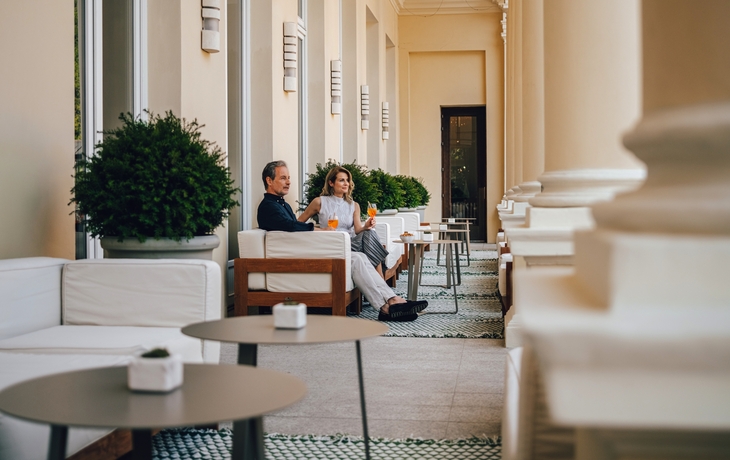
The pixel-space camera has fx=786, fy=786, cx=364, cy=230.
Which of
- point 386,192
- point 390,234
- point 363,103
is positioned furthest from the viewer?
point 363,103

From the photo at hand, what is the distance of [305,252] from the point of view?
6.15 metres

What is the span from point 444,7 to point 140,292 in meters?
14.7

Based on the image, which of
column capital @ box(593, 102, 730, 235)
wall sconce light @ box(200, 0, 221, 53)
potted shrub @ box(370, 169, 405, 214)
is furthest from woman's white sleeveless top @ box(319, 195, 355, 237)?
column capital @ box(593, 102, 730, 235)

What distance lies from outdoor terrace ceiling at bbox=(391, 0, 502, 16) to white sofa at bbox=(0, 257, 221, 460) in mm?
14166

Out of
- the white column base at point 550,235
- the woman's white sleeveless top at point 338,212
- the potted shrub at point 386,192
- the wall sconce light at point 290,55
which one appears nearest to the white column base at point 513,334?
the white column base at point 550,235

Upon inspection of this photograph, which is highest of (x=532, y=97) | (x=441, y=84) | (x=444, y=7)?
(x=444, y=7)

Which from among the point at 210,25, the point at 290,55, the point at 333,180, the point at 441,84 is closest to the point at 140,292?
the point at 210,25

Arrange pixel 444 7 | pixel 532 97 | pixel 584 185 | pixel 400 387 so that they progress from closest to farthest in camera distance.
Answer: pixel 584 185 → pixel 400 387 → pixel 532 97 → pixel 444 7

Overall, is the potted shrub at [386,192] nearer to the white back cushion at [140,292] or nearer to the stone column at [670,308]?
the white back cushion at [140,292]

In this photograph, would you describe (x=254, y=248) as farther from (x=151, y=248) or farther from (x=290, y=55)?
(x=290, y=55)

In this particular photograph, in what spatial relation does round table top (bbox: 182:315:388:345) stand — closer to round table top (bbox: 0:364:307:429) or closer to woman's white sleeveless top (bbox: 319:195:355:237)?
round table top (bbox: 0:364:307:429)

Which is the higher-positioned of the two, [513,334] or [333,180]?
[333,180]

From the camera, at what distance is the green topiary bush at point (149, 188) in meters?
4.02

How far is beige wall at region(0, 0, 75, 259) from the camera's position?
3.87 m
